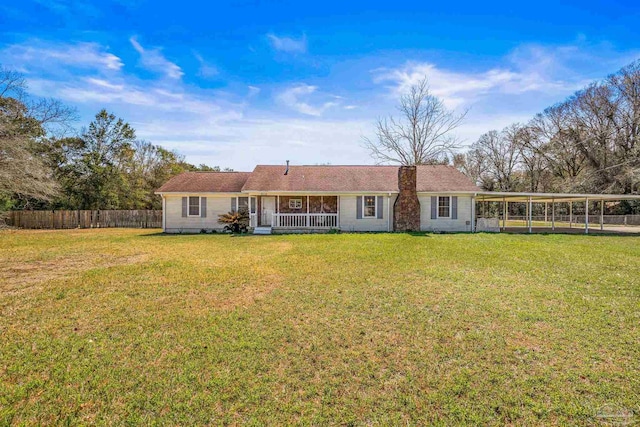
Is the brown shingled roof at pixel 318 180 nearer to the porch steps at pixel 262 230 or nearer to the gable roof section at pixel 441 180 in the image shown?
the gable roof section at pixel 441 180

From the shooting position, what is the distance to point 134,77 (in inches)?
559

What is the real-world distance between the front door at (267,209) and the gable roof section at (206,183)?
1760mm

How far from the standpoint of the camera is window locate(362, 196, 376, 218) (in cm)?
1923

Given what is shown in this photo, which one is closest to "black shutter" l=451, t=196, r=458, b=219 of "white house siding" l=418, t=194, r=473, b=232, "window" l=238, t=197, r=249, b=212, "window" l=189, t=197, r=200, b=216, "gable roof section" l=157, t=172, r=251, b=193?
"white house siding" l=418, t=194, r=473, b=232

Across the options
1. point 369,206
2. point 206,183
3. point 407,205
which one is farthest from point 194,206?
point 407,205

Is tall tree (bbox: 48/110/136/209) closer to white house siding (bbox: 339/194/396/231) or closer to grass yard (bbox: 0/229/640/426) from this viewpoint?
white house siding (bbox: 339/194/396/231)

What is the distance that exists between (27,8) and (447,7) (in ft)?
41.3

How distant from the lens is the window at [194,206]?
1992 cm

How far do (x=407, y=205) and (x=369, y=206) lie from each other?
2155 mm

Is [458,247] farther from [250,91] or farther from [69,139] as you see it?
[69,139]

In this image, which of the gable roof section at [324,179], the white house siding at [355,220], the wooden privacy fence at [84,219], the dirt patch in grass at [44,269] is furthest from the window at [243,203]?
the wooden privacy fence at [84,219]

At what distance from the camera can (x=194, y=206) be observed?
19.9 metres

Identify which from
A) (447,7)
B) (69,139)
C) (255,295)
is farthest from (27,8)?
(69,139)

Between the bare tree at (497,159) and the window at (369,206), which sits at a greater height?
the bare tree at (497,159)
